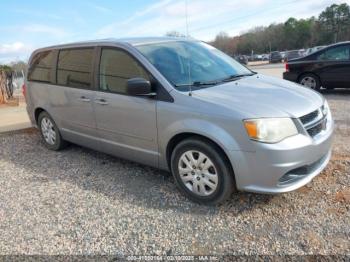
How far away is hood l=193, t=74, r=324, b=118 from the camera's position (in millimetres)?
3258

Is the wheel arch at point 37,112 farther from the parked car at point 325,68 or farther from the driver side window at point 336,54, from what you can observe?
the driver side window at point 336,54

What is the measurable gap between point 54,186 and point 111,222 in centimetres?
133

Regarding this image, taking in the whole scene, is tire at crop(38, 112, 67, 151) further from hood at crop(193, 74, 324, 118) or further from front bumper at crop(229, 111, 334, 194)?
front bumper at crop(229, 111, 334, 194)

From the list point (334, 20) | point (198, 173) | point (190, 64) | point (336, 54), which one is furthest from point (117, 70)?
point (334, 20)

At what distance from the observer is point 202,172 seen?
141 inches

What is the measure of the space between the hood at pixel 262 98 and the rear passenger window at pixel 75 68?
72.4 inches

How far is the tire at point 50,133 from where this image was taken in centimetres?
572

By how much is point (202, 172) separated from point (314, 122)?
1.20 meters

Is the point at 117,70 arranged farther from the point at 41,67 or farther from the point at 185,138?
the point at 41,67

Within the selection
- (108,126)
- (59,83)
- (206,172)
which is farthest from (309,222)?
(59,83)

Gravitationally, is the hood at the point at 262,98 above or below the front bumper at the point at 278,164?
above

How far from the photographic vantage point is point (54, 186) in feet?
14.5

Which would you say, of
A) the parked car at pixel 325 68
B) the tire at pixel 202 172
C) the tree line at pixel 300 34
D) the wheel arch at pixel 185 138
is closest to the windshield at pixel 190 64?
the wheel arch at pixel 185 138

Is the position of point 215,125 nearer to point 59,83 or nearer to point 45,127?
point 59,83
